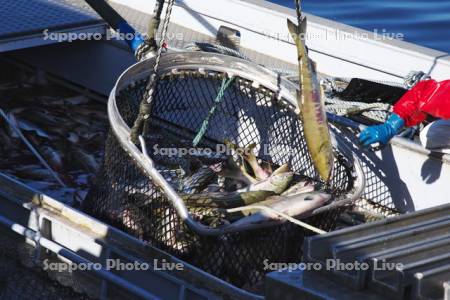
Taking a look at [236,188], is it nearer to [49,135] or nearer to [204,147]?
[204,147]

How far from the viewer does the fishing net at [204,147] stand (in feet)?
16.0

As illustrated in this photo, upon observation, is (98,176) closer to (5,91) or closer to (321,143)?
(321,143)

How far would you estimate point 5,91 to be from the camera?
25.1 feet

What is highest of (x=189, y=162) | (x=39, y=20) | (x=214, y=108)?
(x=39, y=20)

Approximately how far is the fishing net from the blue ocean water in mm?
6872

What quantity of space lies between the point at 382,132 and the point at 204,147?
4.29 feet

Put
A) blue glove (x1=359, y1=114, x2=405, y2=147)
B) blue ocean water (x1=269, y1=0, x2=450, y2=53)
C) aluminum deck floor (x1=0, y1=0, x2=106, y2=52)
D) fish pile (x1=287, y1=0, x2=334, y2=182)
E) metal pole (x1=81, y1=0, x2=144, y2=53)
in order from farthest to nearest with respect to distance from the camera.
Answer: blue ocean water (x1=269, y1=0, x2=450, y2=53) → aluminum deck floor (x1=0, y1=0, x2=106, y2=52) → metal pole (x1=81, y1=0, x2=144, y2=53) → blue glove (x1=359, y1=114, x2=405, y2=147) → fish pile (x1=287, y1=0, x2=334, y2=182)

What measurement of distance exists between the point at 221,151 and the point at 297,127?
1.75ft

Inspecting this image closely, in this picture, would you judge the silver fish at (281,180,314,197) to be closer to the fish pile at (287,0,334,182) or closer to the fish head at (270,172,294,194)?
the fish head at (270,172,294,194)

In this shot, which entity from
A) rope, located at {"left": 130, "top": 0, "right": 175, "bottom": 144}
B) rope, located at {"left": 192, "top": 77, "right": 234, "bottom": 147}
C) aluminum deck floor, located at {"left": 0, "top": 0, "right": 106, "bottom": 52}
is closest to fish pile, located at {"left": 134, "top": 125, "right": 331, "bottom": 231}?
rope, located at {"left": 192, "top": 77, "right": 234, "bottom": 147}

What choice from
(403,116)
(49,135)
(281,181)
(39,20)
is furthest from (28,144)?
(403,116)

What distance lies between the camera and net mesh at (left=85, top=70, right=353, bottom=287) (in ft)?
16.0

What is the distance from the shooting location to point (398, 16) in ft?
44.7

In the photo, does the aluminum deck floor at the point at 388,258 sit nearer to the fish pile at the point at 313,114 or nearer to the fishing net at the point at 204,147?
the fishing net at the point at 204,147
